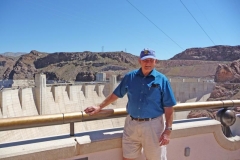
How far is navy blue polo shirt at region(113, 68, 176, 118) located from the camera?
1.99 metres

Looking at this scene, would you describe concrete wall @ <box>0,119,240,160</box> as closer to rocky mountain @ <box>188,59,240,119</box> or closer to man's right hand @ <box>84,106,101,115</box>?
man's right hand @ <box>84,106,101,115</box>

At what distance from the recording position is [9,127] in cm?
181

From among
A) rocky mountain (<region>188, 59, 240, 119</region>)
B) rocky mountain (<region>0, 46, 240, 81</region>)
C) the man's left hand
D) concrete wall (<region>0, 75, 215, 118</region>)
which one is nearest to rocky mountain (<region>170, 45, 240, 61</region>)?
rocky mountain (<region>0, 46, 240, 81</region>)

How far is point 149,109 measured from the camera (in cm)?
200

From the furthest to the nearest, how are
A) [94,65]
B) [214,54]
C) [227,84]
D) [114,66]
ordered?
[214,54] < [94,65] < [114,66] < [227,84]

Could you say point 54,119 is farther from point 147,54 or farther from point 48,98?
point 48,98

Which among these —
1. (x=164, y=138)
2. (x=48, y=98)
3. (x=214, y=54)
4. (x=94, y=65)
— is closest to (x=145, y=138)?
(x=164, y=138)

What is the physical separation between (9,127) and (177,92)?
28.4 meters

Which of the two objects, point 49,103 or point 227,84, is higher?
point 227,84

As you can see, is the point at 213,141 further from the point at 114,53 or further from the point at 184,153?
the point at 114,53

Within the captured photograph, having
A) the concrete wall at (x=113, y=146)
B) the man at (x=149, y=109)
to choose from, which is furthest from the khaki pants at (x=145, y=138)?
the concrete wall at (x=113, y=146)

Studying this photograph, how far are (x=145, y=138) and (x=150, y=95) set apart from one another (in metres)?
0.36

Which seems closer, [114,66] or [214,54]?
[114,66]

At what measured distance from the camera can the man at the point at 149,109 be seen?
1.99 meters
